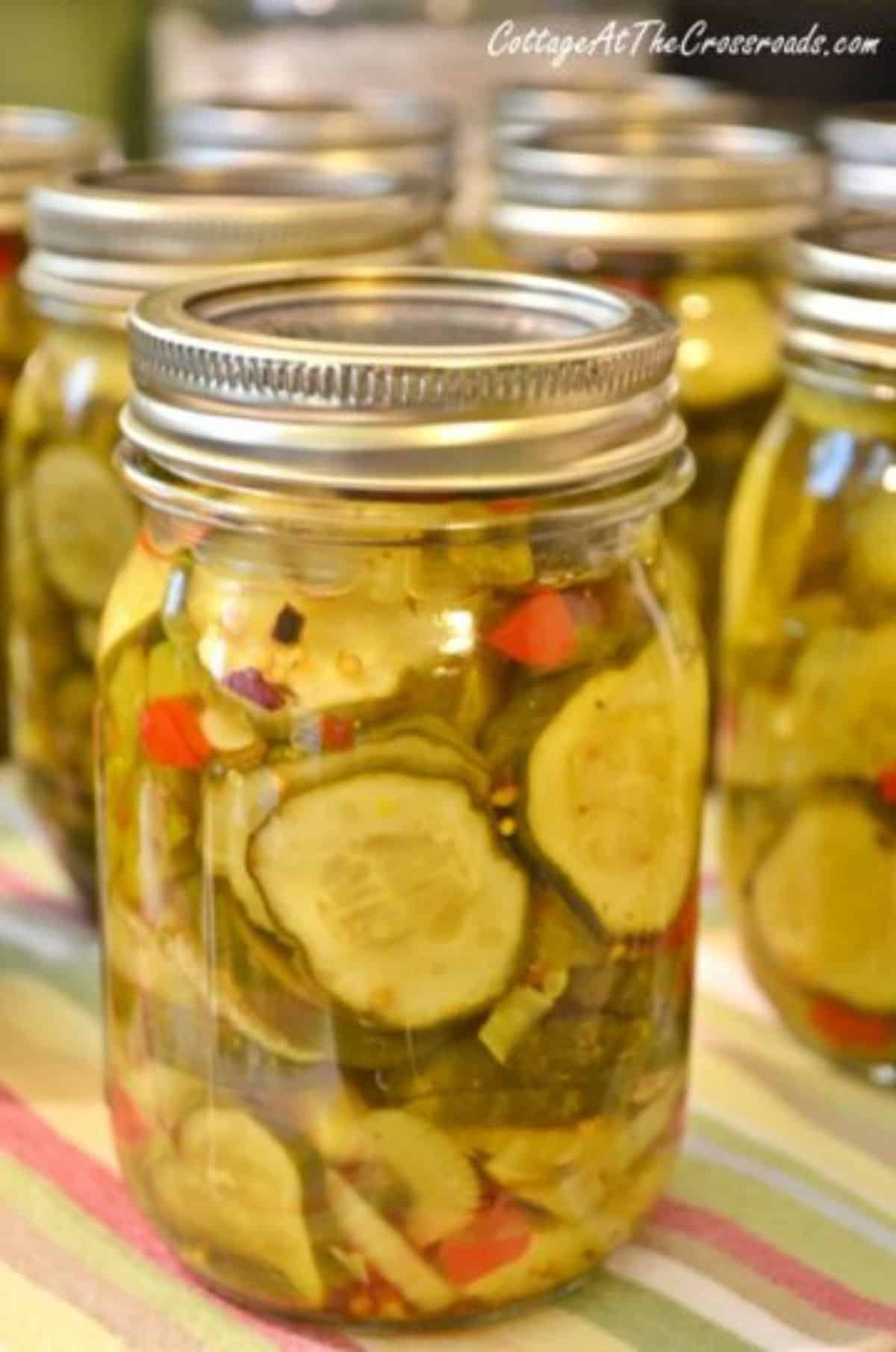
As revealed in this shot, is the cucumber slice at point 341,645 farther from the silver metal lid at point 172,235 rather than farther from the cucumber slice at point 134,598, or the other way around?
the silver metal lid at point 172,235

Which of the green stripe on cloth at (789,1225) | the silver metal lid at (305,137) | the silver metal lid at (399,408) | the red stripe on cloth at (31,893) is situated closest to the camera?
the silver metal lid at (399,408)

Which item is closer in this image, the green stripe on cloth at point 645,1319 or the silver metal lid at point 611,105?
the green stripe on cloth at point 645,1319

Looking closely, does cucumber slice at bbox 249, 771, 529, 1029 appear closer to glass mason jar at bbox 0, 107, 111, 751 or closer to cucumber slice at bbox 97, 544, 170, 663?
cucumber slice at bbox 97, 544, 170, 663

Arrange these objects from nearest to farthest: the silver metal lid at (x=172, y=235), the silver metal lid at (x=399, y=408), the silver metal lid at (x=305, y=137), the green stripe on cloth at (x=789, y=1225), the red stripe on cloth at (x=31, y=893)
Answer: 1. the silver metal lid at (x=399, y=408)
2. the green stripe on cloth at (x=789, y=1225)
3. the silver metal lid at (x=172, y=235)
4. the red stripe on cloth at (x=31, y=893)
5. the silver metal lid at (x=305, y=137)

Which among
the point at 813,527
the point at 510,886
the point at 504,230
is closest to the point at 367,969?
the point at 510,886

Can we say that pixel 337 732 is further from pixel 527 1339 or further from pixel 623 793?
pixel 527 1339

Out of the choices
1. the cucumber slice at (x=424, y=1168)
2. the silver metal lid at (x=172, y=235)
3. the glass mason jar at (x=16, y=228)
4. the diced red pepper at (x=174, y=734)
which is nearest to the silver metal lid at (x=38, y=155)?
the glass mason jar at (x=16, y=228)

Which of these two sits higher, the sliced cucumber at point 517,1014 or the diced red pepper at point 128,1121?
the sliced cucumber at point 517,1014

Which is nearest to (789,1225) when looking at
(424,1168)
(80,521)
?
(424,1168)
